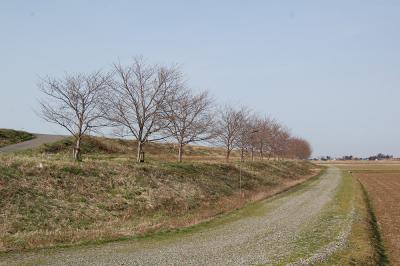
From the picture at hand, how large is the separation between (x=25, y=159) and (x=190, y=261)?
645 inches

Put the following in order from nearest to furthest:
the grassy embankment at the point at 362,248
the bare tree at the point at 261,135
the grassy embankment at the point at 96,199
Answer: the grassy embankment at the point at 362,248 → the grassy embankment at the point at 96,199 → the bare tree at the point at 261,135

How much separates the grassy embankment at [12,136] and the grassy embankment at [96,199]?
66.0ft

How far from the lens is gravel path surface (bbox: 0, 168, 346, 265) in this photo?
45.6ft

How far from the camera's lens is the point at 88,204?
936 inches

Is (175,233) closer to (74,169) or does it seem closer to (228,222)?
(228,222)

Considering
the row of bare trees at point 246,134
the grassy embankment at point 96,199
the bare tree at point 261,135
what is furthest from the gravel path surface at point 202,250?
the bare tree at point 261,135

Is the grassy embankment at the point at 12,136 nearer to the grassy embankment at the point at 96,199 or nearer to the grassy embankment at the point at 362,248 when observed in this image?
the grassy embankment at the point at 96,199

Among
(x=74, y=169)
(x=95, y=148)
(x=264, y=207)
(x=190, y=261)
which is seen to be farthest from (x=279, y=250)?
(x=95, y=148)

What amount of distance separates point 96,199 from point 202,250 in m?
10.9

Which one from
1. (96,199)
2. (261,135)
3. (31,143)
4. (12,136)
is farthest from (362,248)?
(261,135)

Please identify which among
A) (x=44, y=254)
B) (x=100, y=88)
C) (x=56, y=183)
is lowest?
(x=44, y=254)

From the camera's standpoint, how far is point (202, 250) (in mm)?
15766

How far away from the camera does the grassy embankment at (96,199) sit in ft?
61.3

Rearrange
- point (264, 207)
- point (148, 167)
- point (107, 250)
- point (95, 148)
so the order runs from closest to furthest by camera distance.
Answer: point (107, 250)
point (264, 207)
point (148, 167)
point (95, 148)
